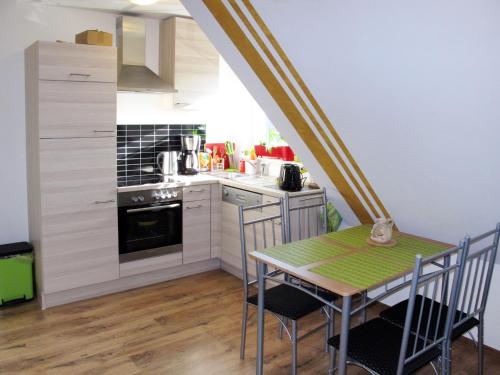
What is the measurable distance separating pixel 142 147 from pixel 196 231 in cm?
93

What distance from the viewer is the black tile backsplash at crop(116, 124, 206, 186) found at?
4590mm

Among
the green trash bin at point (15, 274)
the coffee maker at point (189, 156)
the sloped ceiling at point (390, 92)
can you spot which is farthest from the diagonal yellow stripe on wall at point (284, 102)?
the green trash bin at point (15, 274)

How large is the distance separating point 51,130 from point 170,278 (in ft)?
5.42

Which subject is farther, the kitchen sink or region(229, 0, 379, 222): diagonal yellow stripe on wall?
the kitchen sink

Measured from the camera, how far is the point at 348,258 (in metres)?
2.80

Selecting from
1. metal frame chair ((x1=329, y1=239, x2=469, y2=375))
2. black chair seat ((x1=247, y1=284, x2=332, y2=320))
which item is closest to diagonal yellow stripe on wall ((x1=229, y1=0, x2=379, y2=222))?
black chair seat ((x1=247, y1=284, x2=332, y2=320))

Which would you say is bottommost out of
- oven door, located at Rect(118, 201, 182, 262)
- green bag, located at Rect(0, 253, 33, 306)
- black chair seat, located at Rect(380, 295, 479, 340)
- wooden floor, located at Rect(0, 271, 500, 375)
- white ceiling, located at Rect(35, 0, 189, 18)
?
wooden floor, located at Rect(0, 271, 500, 375)

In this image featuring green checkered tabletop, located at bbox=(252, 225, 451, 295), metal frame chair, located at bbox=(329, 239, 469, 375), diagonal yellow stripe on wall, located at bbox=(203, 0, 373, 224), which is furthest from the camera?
diagonal yellow stripe on wall, located at bbox=(203, 0, 373, 224)

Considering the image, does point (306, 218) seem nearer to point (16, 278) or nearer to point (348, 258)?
point (348, 258)

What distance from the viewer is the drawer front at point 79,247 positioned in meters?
3.82

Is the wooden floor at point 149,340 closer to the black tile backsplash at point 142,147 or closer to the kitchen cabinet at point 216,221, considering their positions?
the kitchen cabinet at point 216,221

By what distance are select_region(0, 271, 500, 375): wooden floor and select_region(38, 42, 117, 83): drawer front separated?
5.71 feet

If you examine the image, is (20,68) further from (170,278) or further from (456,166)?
(456,166)

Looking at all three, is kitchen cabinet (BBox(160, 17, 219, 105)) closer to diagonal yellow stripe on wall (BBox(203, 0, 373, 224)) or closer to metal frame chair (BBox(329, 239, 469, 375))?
diagonal yellow stripe on wall (BBox(203, 0, 373, 224))
